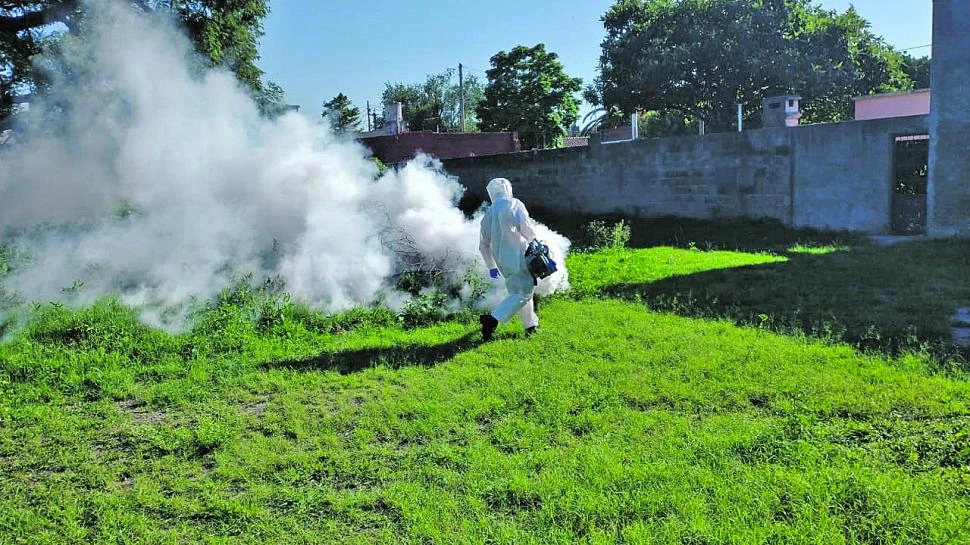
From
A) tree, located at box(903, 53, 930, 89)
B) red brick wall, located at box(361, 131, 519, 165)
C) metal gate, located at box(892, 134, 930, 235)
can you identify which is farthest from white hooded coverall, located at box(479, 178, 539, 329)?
tree, located at box(903, 53, 930, 89)

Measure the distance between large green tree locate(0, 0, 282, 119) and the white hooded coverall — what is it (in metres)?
5.43

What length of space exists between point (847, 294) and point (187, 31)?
15.7 m

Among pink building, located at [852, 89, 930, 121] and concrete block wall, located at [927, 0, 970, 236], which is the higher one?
pink building, located at [852, 89, 930, 121]

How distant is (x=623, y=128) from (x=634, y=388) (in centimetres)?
3486

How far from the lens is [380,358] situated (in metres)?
6.39

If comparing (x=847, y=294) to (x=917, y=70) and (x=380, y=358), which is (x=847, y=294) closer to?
(x=380, y=358)

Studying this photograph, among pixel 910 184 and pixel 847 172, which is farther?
pixel 847 172

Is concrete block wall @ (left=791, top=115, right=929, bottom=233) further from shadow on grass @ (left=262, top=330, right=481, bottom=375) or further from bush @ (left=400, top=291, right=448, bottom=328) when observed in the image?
shadow on grass @ (left=262, top=330, right=481, bottom=375)

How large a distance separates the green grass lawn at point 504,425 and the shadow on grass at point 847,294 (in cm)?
5

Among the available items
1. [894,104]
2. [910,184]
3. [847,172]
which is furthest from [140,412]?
[894,104]

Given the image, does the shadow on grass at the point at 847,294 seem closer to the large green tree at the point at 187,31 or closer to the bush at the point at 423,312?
the bush at the point at 423,312

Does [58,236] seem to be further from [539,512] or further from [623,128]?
[623,128]

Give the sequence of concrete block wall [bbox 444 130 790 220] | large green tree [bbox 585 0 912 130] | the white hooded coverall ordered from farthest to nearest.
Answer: large green tree [bbox 585 0 912 130] → concrete block wall [bbox 444 130 790 220] → the white hooded coverall

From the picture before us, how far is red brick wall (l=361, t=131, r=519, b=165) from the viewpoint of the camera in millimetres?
31828
